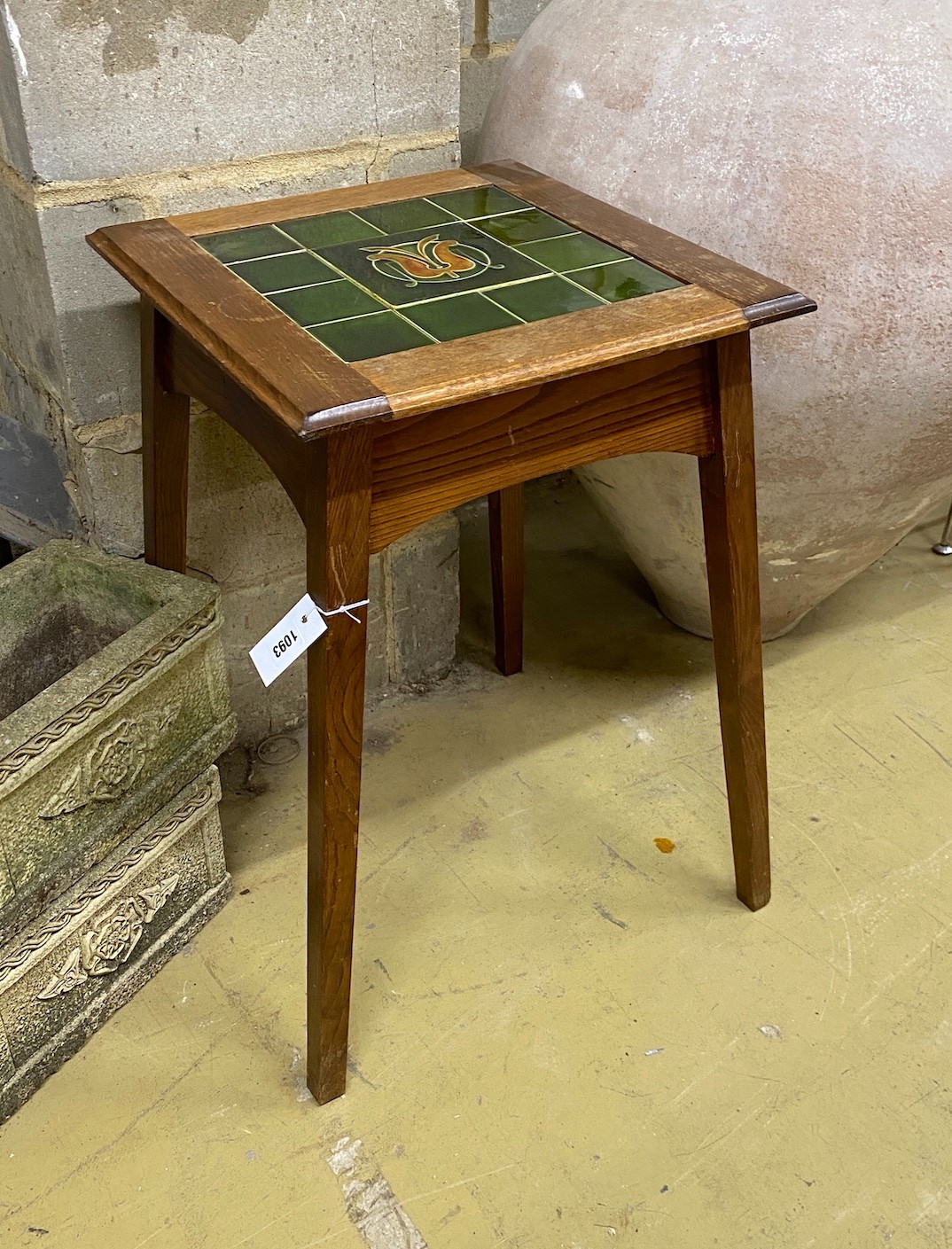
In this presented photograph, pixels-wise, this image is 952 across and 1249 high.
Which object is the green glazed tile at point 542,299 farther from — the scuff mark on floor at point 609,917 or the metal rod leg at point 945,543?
the metal rod leg at point 945,543

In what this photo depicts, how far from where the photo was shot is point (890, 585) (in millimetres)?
1905

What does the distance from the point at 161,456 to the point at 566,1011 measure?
694 millimetres

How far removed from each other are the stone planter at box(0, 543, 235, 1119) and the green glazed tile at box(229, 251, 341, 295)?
32 cm

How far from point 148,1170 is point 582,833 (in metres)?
0.60

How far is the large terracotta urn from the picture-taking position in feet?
4.12

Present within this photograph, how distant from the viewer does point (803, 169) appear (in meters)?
1.26

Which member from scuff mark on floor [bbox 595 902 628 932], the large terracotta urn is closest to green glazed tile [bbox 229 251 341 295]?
the large terracotta urn

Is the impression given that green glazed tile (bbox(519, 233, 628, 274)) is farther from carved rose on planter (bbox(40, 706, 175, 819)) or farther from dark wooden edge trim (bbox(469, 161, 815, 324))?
carved rose on planter (bbox(40, 706, 175, 819))

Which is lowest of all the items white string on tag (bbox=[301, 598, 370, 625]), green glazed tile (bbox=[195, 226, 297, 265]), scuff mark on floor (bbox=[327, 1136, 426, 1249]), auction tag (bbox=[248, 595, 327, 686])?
scuff mark on floor (bbox=[327, 1136, 426, 1249])

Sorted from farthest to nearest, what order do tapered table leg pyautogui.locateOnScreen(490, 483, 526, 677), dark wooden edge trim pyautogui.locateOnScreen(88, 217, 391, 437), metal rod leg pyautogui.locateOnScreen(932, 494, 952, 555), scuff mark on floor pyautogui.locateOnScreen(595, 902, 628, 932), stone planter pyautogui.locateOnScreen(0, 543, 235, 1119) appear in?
metal rod leg pyautogui.locateOnScreen(932, 494, 952, 555) → tapered table leg pyautogui.locateOnScreen(490, 483, 526, 677) → scuff mark on floor pyautogui.locateOnScreen(595, 902, 628, 932) → stone planter pyautogui.locateOnScreen(0, 543, 235, 1119) → dark wooden edge trim pyautogui.locateOnScreen(88, 217, 391, 437)

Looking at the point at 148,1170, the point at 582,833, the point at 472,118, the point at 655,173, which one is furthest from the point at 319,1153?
the point at 472,118

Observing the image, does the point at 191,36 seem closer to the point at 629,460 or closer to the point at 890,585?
the point at 629,460

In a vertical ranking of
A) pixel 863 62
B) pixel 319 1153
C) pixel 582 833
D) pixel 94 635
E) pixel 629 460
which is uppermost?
pixel 863 62

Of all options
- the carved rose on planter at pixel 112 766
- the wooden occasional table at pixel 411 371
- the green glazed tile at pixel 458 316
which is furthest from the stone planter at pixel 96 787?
the green glazed tile at pixel 458 316
